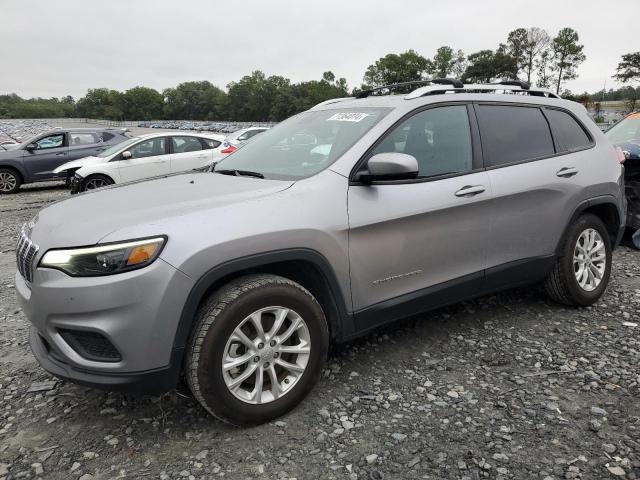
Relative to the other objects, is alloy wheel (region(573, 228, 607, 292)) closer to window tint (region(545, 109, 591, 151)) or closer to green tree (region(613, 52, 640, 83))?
window tint (region(545, 109, 591, 151))

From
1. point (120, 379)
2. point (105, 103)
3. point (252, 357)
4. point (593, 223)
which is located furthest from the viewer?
point (105, 103)

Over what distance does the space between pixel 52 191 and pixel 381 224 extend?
512 inches

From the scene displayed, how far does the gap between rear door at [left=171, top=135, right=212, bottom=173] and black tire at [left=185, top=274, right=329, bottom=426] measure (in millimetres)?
9028

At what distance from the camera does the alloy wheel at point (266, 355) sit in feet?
7.91

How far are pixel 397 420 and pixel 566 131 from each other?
272cm

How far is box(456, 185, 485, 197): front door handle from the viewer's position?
10.3 ft

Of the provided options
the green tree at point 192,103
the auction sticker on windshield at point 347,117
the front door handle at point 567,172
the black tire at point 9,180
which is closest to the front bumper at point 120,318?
the auction sticker on windshield at point 347,117

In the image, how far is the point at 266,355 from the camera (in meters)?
2.49

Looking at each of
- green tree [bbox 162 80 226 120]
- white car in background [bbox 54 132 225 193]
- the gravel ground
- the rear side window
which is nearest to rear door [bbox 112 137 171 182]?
white car in background [bbox 54 132 225 193]

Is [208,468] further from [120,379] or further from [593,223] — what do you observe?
[593,223]

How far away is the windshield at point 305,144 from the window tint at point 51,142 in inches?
444

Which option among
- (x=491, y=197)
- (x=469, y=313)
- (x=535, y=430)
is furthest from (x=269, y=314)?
(x=469, y=313)

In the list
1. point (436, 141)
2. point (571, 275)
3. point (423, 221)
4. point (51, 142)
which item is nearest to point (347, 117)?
point (436, 141)

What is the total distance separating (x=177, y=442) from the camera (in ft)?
8.17
